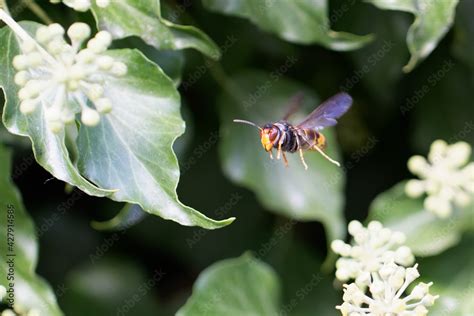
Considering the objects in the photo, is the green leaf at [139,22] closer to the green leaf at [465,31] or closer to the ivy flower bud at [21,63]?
the ivy flower bud at [21,63]

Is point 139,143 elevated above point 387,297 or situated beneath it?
elevated above

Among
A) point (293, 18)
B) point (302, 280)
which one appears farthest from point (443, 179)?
point (302, 280)

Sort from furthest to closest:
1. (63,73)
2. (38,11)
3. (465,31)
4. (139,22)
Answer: (465,31) < (38,11) < (139,22) < (63,73)

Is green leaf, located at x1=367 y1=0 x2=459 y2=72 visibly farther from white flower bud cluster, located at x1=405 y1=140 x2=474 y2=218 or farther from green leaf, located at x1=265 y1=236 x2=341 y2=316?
green leaf, located at x1=265 y1=236 x2=341 y2=316

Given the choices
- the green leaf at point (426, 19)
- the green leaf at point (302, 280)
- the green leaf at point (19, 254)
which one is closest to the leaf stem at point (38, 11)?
the green leaf at point (19, 254)

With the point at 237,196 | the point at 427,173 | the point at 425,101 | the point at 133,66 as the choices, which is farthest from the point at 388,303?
the point at 425,101

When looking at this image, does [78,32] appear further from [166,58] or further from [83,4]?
[166,58]
